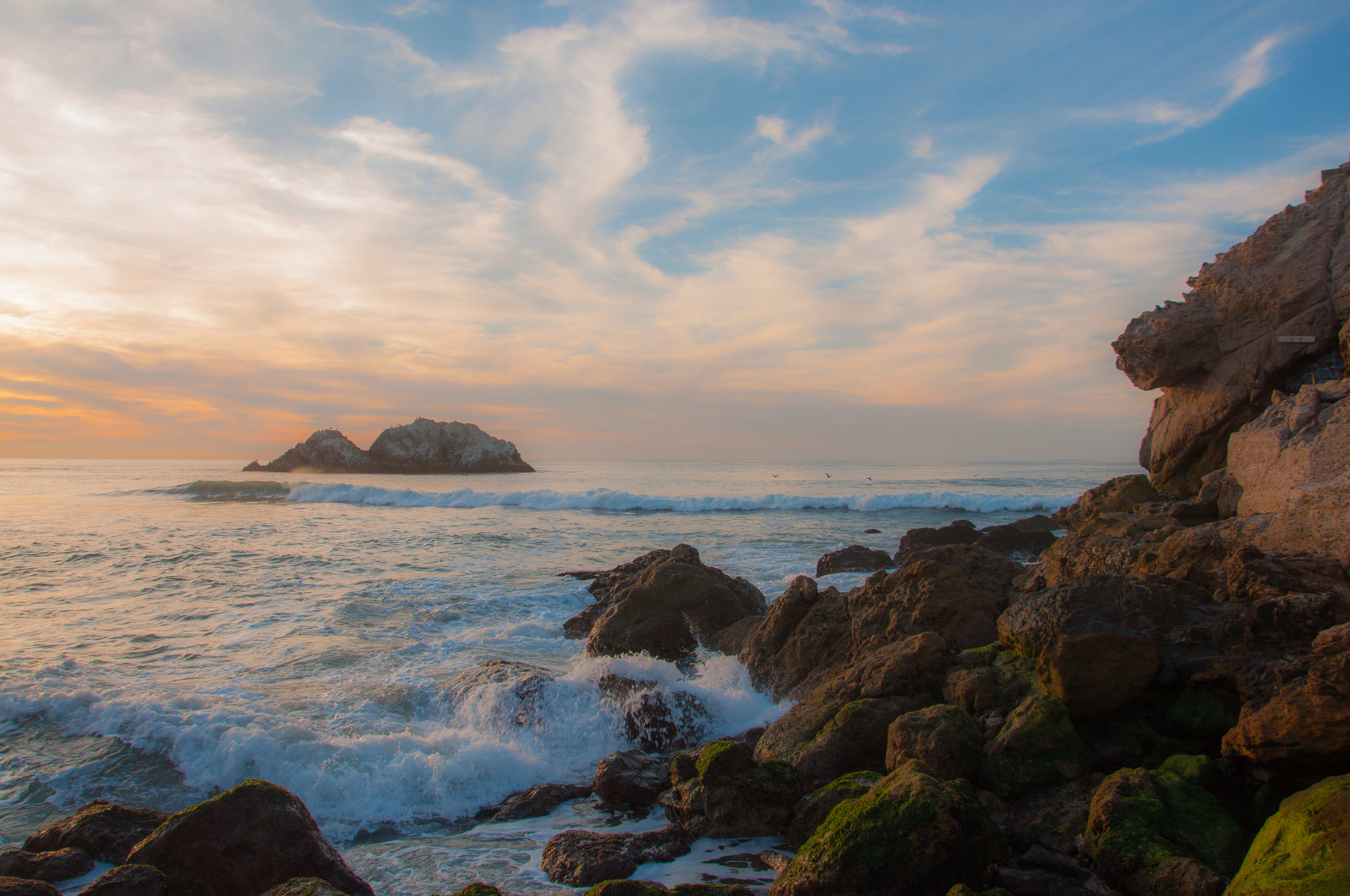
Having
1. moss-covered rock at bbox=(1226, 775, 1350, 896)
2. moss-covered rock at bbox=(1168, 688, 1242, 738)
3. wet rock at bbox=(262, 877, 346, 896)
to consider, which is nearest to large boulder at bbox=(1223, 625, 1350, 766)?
moss-covered rock at bbox=(1226, 775, 1350, 896)

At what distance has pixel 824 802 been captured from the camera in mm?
5012

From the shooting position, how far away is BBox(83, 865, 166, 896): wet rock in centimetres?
382

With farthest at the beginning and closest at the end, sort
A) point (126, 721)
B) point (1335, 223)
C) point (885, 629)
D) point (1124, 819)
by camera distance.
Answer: point (1335, 223)
point (885, 629)
point (126, 721)
point (1124, 819)

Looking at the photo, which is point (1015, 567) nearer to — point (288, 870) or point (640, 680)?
point (640, 680)

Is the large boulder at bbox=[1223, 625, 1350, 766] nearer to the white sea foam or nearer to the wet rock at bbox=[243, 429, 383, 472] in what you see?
the white sea foam

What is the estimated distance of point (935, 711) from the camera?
517 centimetres

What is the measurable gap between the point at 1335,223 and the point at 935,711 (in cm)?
975

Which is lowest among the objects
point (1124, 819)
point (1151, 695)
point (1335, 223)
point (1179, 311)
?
point (1124, 819)

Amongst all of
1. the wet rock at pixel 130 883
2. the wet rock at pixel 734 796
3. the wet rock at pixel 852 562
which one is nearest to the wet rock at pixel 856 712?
the wet rock at pixel 734 796

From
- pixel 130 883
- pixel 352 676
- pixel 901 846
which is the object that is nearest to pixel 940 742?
pixel 901 846

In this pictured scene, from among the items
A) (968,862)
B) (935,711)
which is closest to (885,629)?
(935,711)

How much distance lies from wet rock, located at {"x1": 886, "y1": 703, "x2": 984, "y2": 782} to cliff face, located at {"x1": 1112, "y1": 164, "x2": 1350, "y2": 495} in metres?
7.56

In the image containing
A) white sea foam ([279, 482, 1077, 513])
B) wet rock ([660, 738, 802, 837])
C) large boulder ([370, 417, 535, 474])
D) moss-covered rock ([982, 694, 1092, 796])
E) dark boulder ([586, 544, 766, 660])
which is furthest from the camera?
large boulder ([370, 417, 535, 474])

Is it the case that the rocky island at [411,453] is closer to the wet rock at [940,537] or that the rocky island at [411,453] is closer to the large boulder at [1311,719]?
the wet rock at [940,537]
